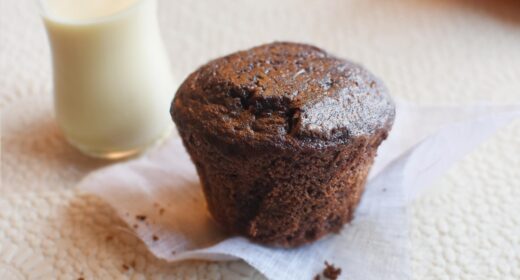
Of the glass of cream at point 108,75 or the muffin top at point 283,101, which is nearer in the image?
the muffin top at point 283,101

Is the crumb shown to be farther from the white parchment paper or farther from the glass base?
the glass base

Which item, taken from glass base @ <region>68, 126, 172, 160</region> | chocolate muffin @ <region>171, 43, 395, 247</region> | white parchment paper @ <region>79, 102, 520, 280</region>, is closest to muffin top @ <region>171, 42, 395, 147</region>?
chocolate muffin @ <region>171, 43, 395, 247</region>

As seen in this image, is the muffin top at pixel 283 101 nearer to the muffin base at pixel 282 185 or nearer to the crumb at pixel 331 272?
the muffin base at pixel 282 185

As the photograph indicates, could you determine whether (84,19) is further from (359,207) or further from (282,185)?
(359,207)

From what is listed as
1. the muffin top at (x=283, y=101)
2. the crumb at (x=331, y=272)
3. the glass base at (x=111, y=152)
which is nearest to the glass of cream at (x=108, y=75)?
the glass base at (x=111, y=152)

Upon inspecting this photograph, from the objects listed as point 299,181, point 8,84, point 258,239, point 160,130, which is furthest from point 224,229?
point 8,84

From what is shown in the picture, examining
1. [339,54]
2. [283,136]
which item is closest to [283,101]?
[283,136]

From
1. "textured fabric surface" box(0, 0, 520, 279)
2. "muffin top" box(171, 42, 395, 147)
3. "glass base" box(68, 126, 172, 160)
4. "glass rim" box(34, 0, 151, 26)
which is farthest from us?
"glass base" box(68, 126, 172, 160)

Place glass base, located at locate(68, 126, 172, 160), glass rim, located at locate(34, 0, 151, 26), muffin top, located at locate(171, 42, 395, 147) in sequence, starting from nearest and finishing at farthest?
muffin top, located at locate(171, 42, 395, 147)
glass rim, located at locate(34, 0, 151, 26)
glass base, located at locate(68, 126, 172, 160)

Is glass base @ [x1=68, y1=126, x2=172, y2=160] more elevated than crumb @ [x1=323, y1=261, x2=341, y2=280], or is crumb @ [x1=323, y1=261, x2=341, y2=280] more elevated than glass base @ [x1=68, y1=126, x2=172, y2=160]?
crumb @ [x1=323, y1=261, x2=341, y2=280]
